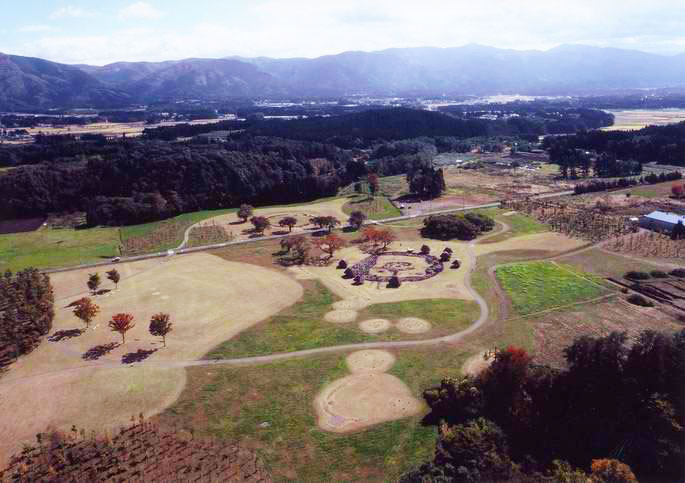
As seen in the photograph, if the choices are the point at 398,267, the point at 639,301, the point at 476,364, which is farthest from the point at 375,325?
the point at 639,301

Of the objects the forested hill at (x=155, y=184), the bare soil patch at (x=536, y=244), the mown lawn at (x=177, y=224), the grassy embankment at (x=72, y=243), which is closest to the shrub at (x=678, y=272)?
the bare soil patch at (x=536, y=244)

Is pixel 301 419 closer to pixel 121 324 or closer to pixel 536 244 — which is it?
pixel 121 324

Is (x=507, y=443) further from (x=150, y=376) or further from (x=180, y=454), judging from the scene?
(x=150, y=376)

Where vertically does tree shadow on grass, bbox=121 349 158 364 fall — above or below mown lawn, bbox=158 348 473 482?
below

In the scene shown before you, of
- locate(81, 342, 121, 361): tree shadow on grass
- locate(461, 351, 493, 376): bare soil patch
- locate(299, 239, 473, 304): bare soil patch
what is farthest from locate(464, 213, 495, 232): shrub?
locate(81, 342, 121, 361): tree shadow on grass

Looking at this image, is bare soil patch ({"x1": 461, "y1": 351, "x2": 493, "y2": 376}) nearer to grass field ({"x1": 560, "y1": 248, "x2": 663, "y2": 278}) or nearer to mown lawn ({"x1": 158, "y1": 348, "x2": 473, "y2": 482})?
mown lawn ({"x1": 158, "y1": 348, "x2": 473, "y2": 482})

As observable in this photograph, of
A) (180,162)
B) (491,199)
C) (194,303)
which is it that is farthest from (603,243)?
(180,162)
